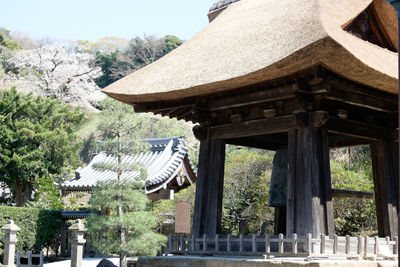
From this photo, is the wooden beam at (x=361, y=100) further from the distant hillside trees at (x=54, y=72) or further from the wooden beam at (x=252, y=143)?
the distant hillside trees at (x=54, y=72)

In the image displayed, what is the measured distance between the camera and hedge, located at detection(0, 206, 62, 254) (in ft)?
68.3

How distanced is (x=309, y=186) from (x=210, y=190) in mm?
2110

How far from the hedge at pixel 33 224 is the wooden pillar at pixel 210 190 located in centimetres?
1354

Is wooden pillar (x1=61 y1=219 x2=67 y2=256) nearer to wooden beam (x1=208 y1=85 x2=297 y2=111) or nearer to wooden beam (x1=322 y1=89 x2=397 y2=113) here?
wooden beam (x1=208 y1=85 x2=297 y2=111)

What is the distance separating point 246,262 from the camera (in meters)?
7.57

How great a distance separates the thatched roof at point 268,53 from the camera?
6.76 m

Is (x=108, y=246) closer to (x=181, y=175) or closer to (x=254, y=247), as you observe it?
(x=254, y=247)

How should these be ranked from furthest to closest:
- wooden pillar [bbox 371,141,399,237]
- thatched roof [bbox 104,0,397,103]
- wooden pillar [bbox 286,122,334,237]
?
wooden pillar [bbox 371,141,399,237] < wooden pillar [bbox 286,122,334,237] < thatched roof [bbox 104,0,397,103]

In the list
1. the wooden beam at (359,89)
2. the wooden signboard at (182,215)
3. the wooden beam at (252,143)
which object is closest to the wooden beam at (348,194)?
the wooden beam at (252,143)

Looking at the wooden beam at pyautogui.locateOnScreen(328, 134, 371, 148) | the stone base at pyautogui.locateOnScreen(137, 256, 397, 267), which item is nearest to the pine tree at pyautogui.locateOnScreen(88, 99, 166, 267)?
the stone base at pyautogui.locateOnScreen(137, 256, 397, 267)

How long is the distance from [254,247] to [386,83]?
10.1ft

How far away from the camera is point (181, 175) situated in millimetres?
24391

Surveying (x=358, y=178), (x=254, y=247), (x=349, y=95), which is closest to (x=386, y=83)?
(x=349, y=95)

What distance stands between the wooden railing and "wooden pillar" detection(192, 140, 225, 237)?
0.90ft
